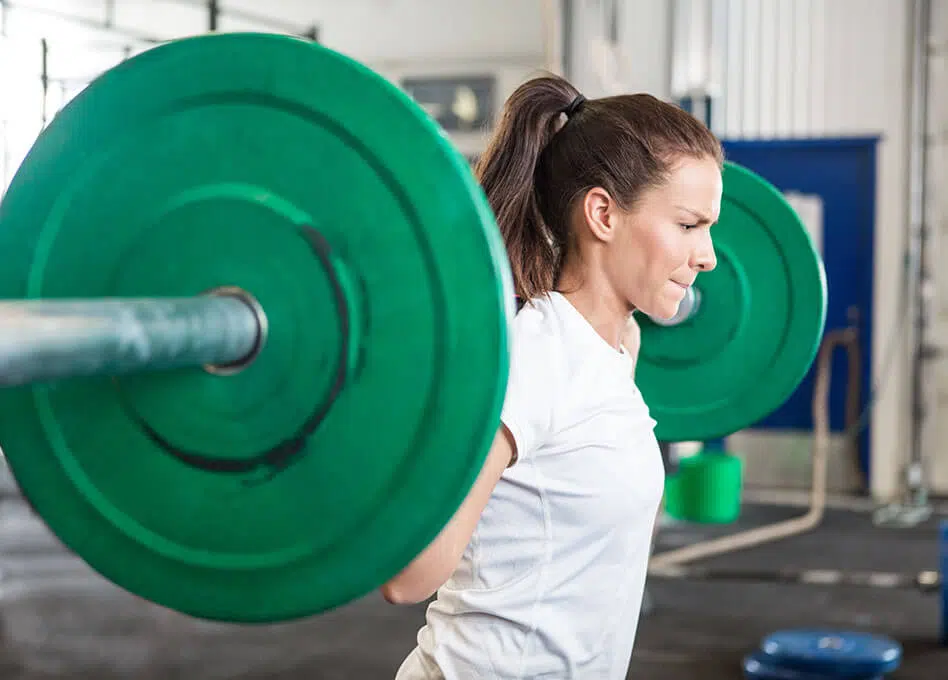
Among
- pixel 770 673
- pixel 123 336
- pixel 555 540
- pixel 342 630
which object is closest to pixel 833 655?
pixel 770 673

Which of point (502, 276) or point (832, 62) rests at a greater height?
point (832, 62)

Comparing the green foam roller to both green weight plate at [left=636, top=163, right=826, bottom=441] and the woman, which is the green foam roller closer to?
green weight plate at [left=636, top=163, right=826, bottom=441]

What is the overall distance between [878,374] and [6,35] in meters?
6.15

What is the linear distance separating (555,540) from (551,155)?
0.44 metres

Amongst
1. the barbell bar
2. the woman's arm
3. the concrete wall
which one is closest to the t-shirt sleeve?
the woman's arm

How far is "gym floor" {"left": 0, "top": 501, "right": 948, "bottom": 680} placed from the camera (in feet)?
12.7

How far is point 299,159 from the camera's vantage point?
29.1 inches

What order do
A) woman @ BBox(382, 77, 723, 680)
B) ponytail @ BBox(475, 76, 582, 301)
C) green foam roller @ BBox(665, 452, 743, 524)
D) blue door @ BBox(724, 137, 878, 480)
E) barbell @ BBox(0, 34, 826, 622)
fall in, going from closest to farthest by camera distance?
barbell @ BBox(0, 34, 826, 622), woman @ BBox(382, 77, 723, 680), ponytail @ BBox(475, 76, 582, 301), green foam roller @ BBox(665, 452, 743, 524), blue door @ BBox(724, 137, 878, 480)

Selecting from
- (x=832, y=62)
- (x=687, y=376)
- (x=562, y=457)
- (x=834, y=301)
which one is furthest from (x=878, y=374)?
(x=562, y=457)

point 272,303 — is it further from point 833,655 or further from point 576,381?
point 833,655

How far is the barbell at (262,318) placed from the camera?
0.73 m

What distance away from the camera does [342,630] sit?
4328 millimetres

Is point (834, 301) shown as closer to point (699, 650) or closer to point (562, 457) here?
point (699, 650)

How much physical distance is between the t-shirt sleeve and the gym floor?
2746 mm
